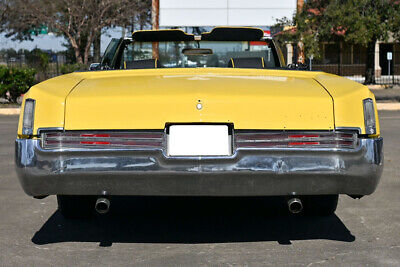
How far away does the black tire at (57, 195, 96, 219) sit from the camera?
17.4 ft

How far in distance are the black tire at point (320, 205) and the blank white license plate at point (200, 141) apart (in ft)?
5.31

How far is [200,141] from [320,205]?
176 cm

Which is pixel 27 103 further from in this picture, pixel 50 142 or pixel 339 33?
pixel 339 33

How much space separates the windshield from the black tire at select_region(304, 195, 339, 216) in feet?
5.05

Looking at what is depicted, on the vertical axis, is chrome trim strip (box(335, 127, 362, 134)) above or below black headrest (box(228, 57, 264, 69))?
below

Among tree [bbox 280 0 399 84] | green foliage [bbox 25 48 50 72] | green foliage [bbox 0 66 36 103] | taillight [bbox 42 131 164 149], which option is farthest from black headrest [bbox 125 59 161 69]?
green foliage [bbox 25 48 50 72]

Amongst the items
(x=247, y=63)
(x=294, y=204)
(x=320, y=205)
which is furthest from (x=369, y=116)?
(x=247, y=63)

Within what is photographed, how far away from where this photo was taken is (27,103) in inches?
173

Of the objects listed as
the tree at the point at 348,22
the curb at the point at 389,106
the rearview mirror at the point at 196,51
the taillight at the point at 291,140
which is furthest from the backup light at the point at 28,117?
the tree at the point at 348,22

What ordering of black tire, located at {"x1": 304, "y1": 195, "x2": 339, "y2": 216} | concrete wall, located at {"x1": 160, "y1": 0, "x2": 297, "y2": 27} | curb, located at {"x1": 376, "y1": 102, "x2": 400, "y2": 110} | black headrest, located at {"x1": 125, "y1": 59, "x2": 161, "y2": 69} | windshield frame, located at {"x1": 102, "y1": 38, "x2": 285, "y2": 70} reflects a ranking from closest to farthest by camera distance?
black tire, located at {"x1": 304, "y1": 195, "x2": 339, "y2": 216}
black headrest, located at {"x1": 125, "y1": 59, "x2": 161, "y2": 69}
windshield frame, located at {"x1": 102, "y1": 38, "x2": 285, "y2": 70}
curb, located at {"x1": 376, "y1": 102, "x2": 400, "y2": 110}
concrete wall, located at {"x1": 160, "y1": 0, "x2": 297, "y2": 27}

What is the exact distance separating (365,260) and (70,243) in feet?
6.26

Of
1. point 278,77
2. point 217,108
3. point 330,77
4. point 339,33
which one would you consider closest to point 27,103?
point 217,108

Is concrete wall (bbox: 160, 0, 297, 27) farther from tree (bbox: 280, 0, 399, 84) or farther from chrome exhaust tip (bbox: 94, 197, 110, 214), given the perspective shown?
chrome exhaust tip (bbox: 94, 197, 110, 214)

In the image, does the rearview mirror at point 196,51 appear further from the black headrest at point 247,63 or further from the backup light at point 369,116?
the backup light at point 369,116
